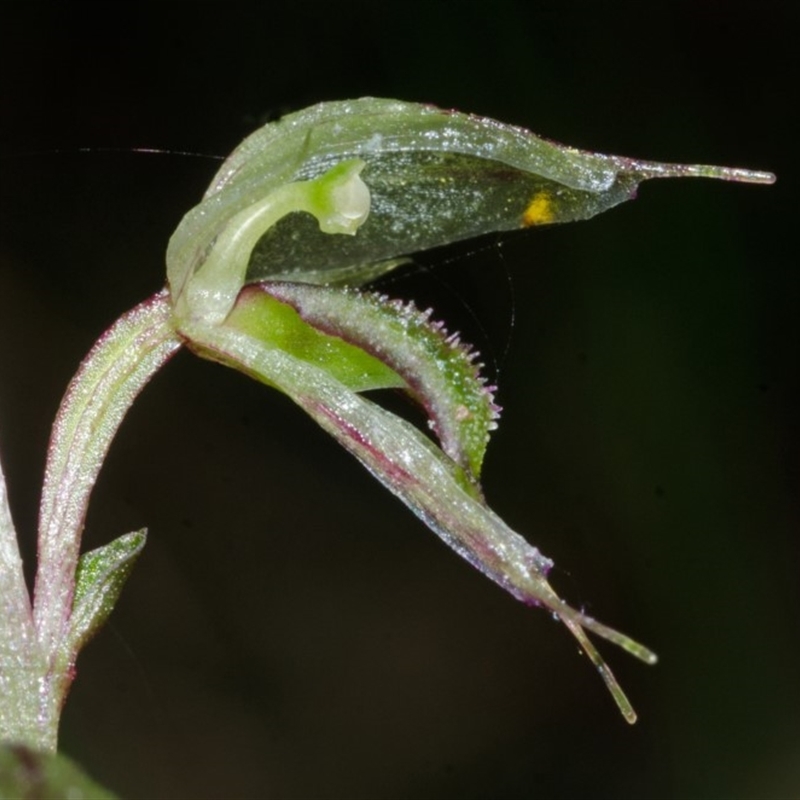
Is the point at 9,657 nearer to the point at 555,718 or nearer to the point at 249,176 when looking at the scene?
the point at 249,176

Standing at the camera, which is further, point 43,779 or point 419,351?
point 419,351

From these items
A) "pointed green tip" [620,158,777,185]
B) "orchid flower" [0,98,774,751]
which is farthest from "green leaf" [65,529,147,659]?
"pointed green tip" [620,158,777,185]

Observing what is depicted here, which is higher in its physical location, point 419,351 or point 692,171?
A: point 692,171

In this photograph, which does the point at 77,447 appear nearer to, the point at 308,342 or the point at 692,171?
the point at 308,342

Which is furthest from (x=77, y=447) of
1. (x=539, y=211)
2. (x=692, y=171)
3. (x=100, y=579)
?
(x=692, y=171)

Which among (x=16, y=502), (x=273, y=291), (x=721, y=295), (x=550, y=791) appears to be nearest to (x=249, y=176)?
(x=273, y=291)

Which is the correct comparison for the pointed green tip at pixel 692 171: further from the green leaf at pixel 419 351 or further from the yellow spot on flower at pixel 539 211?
the green leaf at pixel 419 351

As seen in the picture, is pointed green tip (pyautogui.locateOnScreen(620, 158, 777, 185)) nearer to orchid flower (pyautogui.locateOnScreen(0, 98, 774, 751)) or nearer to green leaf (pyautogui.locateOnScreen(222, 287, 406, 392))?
orchid flower (pyautogui.locateOnScreen(0, 98, 774, 751))
